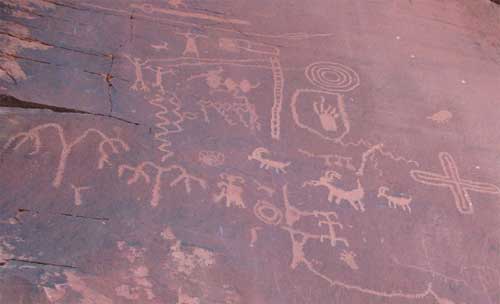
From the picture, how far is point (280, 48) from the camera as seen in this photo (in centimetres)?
370

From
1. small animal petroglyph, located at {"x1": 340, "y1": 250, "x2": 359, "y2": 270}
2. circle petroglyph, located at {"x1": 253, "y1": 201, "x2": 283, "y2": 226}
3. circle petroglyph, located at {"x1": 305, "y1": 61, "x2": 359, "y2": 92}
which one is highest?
circle petroglyph, located at {"x1": 305, "y1": 61, "x2": 359, "y2": 92}

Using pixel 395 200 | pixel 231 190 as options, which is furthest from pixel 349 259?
pixel 231 190

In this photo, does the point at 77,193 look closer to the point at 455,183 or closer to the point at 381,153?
the point at 381,153

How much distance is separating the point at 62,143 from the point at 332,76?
1.90 m

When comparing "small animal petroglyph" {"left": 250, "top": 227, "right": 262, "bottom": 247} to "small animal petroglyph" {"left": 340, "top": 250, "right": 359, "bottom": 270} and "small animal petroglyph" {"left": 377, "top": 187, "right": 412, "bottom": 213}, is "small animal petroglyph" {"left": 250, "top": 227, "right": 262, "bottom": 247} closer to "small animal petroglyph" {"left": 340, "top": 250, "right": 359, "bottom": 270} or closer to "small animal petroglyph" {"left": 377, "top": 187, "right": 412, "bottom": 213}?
"small animal petroglyph" {"left": 340, "top": 250, "right": 359, "bottom": 270}

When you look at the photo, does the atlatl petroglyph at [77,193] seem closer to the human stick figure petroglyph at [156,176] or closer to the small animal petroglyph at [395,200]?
the human stick figure petroglyph at [156,176]

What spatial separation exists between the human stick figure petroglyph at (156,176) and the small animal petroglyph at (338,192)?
2.11 feet

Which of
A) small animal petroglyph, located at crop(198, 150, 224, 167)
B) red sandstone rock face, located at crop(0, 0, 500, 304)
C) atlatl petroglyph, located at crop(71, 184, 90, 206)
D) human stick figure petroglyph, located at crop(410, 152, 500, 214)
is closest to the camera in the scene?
red sandstone rock face, located at crop(0, 0, 500, 304)

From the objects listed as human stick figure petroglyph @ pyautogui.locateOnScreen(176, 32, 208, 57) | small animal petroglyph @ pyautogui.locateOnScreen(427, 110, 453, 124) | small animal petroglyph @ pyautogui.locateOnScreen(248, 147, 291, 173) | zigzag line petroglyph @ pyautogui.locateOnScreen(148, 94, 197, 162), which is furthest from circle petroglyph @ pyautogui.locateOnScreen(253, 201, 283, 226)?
small animal petroglyph @ pyautogui.locateOnScreen(427, 110, 453, 124)

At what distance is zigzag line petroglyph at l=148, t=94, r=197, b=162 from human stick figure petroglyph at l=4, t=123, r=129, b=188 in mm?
205

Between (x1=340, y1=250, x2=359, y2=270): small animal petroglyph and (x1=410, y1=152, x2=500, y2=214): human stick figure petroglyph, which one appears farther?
(x1=410, y1=152, x2=500, y2=214): human stick figure petroglyph

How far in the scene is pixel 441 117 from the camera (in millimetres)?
3410

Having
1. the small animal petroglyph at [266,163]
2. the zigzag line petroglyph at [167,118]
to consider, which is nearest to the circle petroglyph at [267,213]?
the small animal petroglyph at [266,163]

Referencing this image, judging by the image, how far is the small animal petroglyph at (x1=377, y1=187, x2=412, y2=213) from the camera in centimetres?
276
